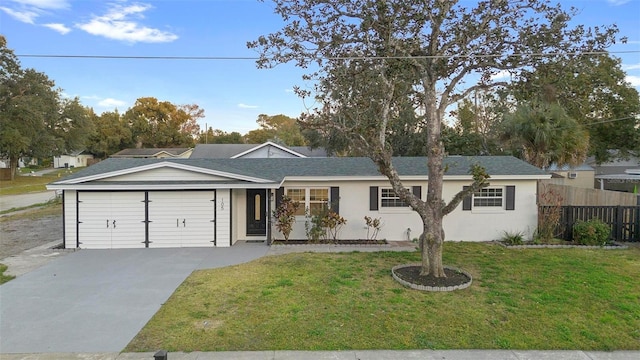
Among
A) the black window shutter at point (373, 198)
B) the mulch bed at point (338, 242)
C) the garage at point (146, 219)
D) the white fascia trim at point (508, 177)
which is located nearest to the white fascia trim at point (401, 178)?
the white fascia trim at point (508, 177)

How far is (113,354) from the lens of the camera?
5.03 m

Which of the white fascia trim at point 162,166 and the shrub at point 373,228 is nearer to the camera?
the white fascia trim at point 162,166

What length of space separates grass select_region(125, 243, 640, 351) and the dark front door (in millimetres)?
3570

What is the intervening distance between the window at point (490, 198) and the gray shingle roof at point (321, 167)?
783 millimetres

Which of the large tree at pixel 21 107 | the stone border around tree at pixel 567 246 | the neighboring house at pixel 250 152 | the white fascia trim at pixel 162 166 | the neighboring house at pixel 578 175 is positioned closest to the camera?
the white fascia trim at pixel 162 166

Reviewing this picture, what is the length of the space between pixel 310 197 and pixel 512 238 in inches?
269

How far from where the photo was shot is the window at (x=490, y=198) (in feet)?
42.1

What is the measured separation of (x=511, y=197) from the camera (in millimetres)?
12742

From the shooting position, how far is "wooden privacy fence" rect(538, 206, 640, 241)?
40.2 feet

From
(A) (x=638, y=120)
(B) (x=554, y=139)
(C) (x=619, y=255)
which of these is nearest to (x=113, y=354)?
(C) (x=619, y=255)

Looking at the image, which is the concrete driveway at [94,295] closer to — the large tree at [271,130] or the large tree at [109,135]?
the large tree at [271,130]

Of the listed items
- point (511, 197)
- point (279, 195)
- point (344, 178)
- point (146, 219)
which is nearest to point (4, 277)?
point (146, 219)

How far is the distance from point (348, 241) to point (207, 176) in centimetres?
509

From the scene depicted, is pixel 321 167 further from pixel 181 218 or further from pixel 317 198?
pixel 181 218
